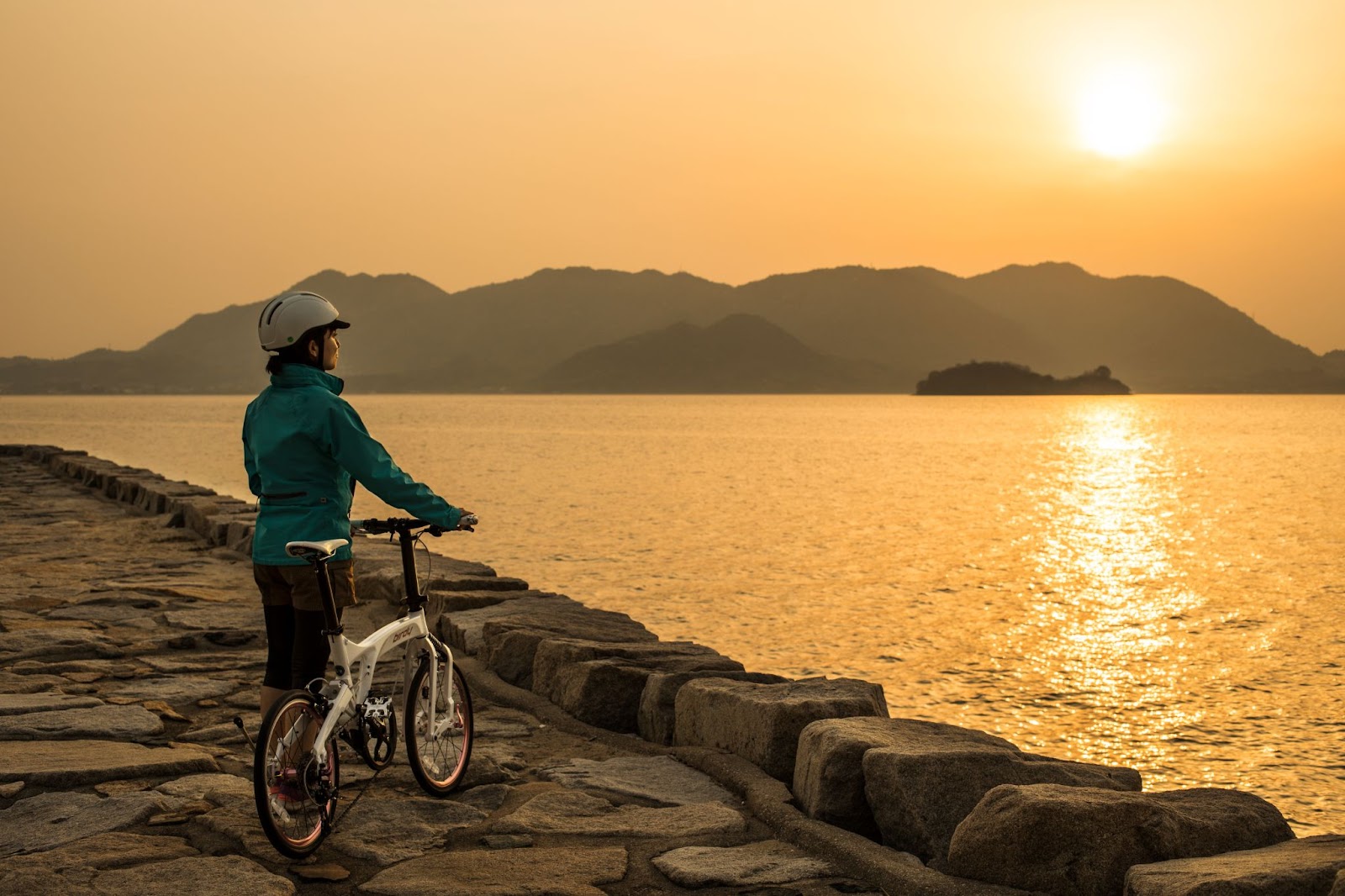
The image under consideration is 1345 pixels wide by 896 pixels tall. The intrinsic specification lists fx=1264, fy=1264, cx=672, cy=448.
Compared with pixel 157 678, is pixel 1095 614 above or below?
below

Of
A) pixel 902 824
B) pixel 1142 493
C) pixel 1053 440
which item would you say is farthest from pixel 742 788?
pixel 1053 440

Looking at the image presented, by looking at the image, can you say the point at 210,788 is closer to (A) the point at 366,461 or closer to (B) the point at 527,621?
(A) the point at 366,461

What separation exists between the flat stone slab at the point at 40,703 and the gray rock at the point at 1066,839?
4.30 meters

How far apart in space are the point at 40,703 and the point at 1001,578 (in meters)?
18.5

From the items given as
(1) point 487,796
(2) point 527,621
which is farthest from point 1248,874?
(2) point 527,621

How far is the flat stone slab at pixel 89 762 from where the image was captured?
16.3 feet

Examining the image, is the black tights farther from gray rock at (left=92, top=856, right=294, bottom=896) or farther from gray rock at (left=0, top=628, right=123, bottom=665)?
gray rock at (left=0, top=628, right=123, bottom=665)

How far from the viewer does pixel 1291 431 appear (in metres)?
103

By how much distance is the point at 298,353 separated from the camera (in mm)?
4336

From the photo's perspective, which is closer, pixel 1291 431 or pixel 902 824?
pixel 902 824

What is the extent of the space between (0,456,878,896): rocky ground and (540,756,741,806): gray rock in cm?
1

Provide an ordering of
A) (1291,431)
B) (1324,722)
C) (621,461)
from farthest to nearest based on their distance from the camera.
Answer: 1. (1291,431)
2. (621,461)
3. (1324,722)

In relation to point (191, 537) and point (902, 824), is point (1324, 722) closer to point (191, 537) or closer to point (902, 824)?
point (902, 824)

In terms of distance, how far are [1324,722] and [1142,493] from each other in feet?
114
